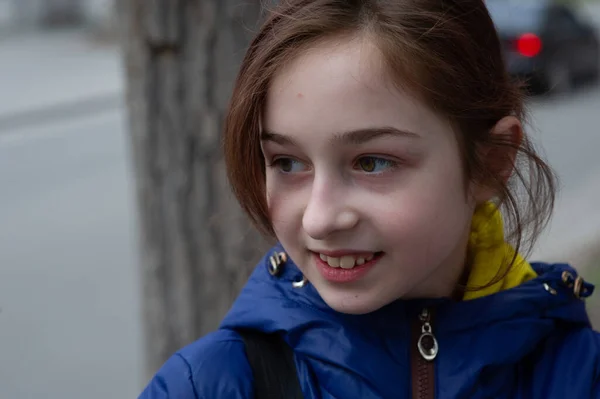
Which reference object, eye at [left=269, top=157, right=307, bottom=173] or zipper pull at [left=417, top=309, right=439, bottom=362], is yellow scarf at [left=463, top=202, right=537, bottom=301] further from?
eye at [left=269, top=157, right=307, bottom=173]

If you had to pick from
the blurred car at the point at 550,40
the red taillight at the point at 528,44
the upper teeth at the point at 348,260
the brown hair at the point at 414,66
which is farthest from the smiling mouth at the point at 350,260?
the red taillight at the point at 528,44

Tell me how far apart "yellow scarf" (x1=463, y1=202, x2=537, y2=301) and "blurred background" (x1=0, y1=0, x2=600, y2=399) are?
0.23m

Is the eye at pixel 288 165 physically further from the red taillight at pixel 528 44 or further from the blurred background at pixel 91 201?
the red taillight at pixel 528 44

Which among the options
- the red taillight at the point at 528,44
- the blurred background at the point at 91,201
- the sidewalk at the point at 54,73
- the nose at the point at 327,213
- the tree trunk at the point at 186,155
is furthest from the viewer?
the sidewalk at the point at 54,73

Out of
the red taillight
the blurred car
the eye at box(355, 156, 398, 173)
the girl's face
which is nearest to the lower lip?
the girl's face

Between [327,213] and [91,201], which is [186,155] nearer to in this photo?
[327,213]

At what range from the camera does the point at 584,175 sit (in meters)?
8.35

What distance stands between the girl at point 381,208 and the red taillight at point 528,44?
33.7ft

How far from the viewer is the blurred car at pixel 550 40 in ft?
37.8

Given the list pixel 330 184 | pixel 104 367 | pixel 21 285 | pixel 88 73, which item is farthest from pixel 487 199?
pixel 88 73

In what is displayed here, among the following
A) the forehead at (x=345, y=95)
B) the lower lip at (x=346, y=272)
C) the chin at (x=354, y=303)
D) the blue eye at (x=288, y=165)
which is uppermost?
the forehead at (x=345, y=95)

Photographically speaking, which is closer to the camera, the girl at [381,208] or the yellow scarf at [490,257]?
the girl at [381,208]

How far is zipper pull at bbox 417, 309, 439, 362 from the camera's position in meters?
1.47

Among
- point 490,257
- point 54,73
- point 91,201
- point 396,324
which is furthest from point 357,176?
point 54,73
